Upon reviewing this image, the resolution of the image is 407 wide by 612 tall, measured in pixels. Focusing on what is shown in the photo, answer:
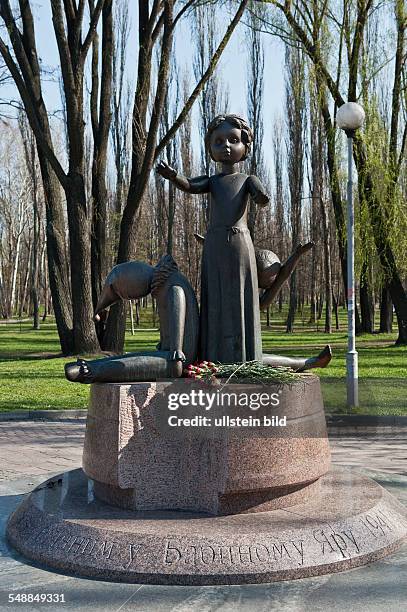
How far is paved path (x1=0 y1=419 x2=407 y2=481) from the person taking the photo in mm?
8008

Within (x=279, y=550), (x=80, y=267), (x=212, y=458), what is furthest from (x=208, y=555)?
(x=80, y=267)

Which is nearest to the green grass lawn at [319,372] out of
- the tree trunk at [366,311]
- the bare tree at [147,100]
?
the bare tree at [147,100]

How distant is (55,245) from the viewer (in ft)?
70.5

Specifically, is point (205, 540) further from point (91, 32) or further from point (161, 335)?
point (91, 32)

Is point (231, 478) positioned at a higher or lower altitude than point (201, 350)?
lower

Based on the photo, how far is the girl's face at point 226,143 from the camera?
6113mm

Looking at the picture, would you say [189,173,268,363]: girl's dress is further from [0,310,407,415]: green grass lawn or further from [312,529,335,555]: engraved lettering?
[0,310,407,415]: green grass lawn

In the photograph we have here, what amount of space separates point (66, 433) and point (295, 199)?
2734cm

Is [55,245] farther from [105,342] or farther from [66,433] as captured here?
[66,433]

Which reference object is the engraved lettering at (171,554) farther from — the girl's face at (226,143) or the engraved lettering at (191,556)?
the girl's face at (226,143)

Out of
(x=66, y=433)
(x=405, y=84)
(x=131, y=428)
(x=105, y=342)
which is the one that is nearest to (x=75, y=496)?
(x=131, y=428)

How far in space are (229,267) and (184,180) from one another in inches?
31.0

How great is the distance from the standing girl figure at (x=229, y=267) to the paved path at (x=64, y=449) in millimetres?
2674

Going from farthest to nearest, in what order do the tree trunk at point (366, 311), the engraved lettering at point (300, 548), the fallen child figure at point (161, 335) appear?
the tree trunk at point (366, 311)
the fallen child figure at point (161, 335)
the engraved lettering at point (300, 548)
